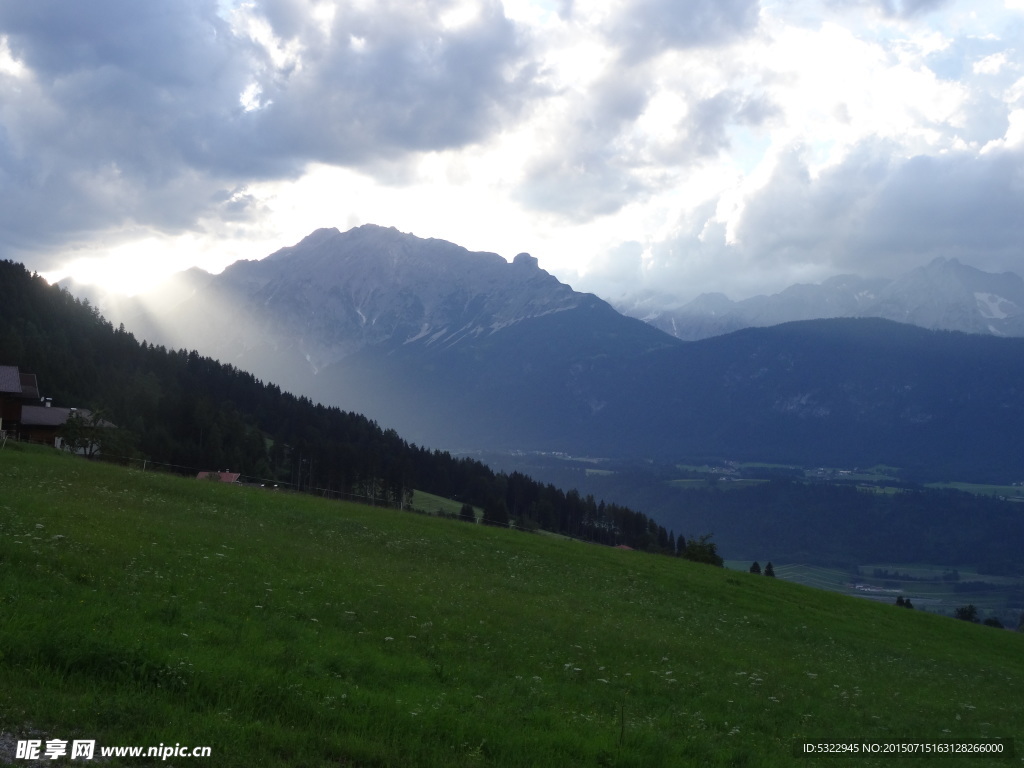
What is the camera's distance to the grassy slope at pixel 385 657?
11.5 meters

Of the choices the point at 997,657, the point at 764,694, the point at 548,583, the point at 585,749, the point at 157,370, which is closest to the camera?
the point at 585,749

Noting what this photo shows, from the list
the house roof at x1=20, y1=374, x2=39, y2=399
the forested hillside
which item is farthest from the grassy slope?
the forested hillside

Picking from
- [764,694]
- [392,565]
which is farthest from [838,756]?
[392,565]

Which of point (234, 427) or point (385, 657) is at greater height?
point (234, 427)

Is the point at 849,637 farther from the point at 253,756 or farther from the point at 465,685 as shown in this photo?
the point at 253,756

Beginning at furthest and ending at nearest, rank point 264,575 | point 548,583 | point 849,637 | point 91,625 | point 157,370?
point 157,370, point 849,637, point 548,583, point 264,575, point 91,625

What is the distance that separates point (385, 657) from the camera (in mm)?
15641

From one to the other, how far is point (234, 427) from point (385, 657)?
11416 cm

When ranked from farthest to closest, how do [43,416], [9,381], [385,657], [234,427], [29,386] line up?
[234,427]
[43,416]
[29,386]
[9,381]
[385,657]

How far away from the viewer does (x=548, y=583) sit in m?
32.7

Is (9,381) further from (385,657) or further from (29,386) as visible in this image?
(385,657)

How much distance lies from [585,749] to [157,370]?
6144 inches

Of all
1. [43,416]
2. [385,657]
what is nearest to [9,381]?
[43,416]

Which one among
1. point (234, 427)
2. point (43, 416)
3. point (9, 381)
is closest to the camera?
point (9, 381)
